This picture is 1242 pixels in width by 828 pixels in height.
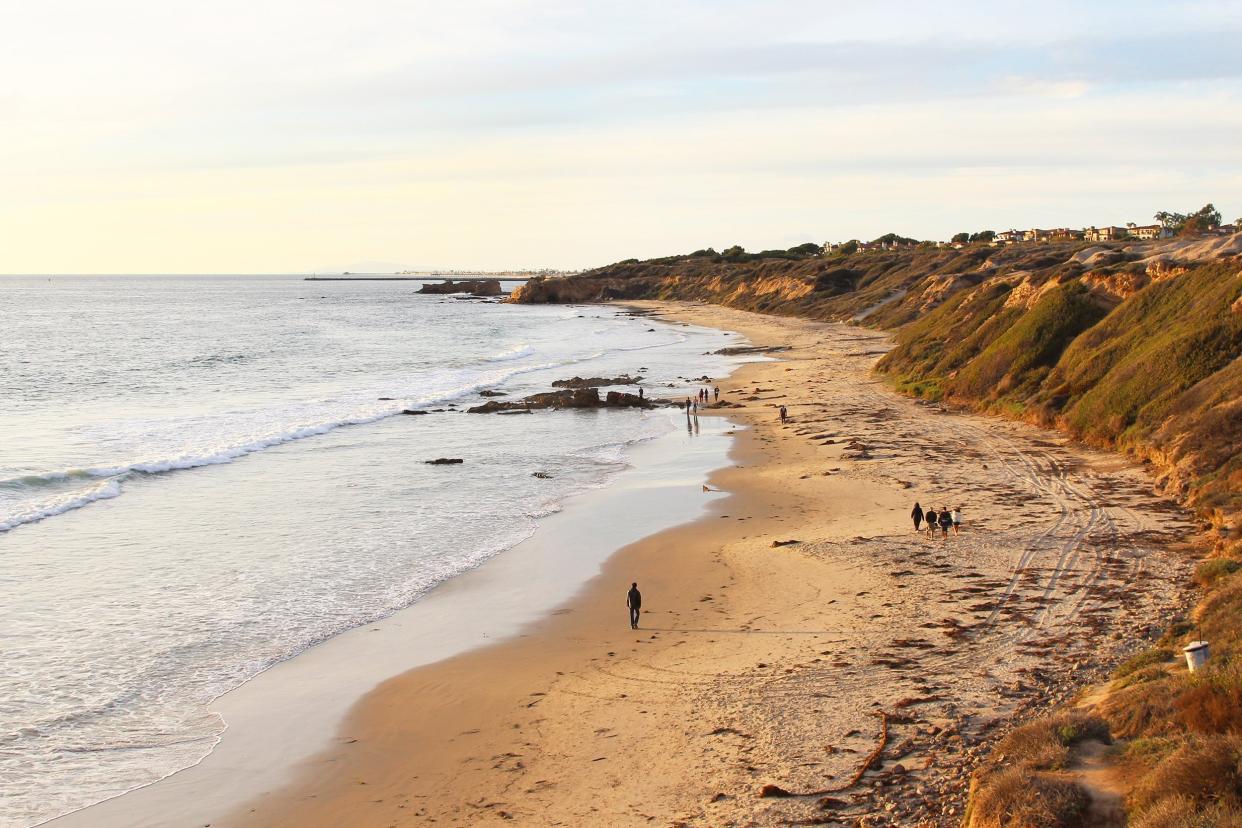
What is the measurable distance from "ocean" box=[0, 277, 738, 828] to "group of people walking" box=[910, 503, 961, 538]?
29.4 ft

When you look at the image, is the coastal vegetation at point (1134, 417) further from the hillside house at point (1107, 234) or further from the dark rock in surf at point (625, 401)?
the hillside house at point (1107, 234)

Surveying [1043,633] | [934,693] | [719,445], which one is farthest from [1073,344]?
[934,693]

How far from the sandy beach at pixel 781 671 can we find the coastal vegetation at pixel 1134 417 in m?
0.95

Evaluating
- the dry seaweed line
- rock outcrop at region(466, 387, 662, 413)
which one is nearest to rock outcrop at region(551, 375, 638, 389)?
rock outcrop at region(466, 387, 662, 413)

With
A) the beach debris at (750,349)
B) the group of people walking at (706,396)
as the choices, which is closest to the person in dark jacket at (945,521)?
the group of people walking at (706,396)

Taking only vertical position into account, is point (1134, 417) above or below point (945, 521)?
above

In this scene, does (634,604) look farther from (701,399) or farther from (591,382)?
(591,382)

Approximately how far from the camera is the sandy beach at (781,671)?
10.8 m

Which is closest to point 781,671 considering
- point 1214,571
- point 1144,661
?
point 1144,661

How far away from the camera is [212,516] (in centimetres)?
2542

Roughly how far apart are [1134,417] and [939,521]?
12.3 meters

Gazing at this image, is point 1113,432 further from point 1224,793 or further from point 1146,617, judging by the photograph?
point 1224,793

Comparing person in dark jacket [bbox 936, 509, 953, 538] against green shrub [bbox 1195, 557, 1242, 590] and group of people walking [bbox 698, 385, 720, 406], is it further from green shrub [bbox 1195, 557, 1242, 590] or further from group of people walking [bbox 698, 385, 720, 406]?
group of people walking [bbox 698, 385, 720, 406]

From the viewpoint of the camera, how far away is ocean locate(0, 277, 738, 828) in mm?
13922
